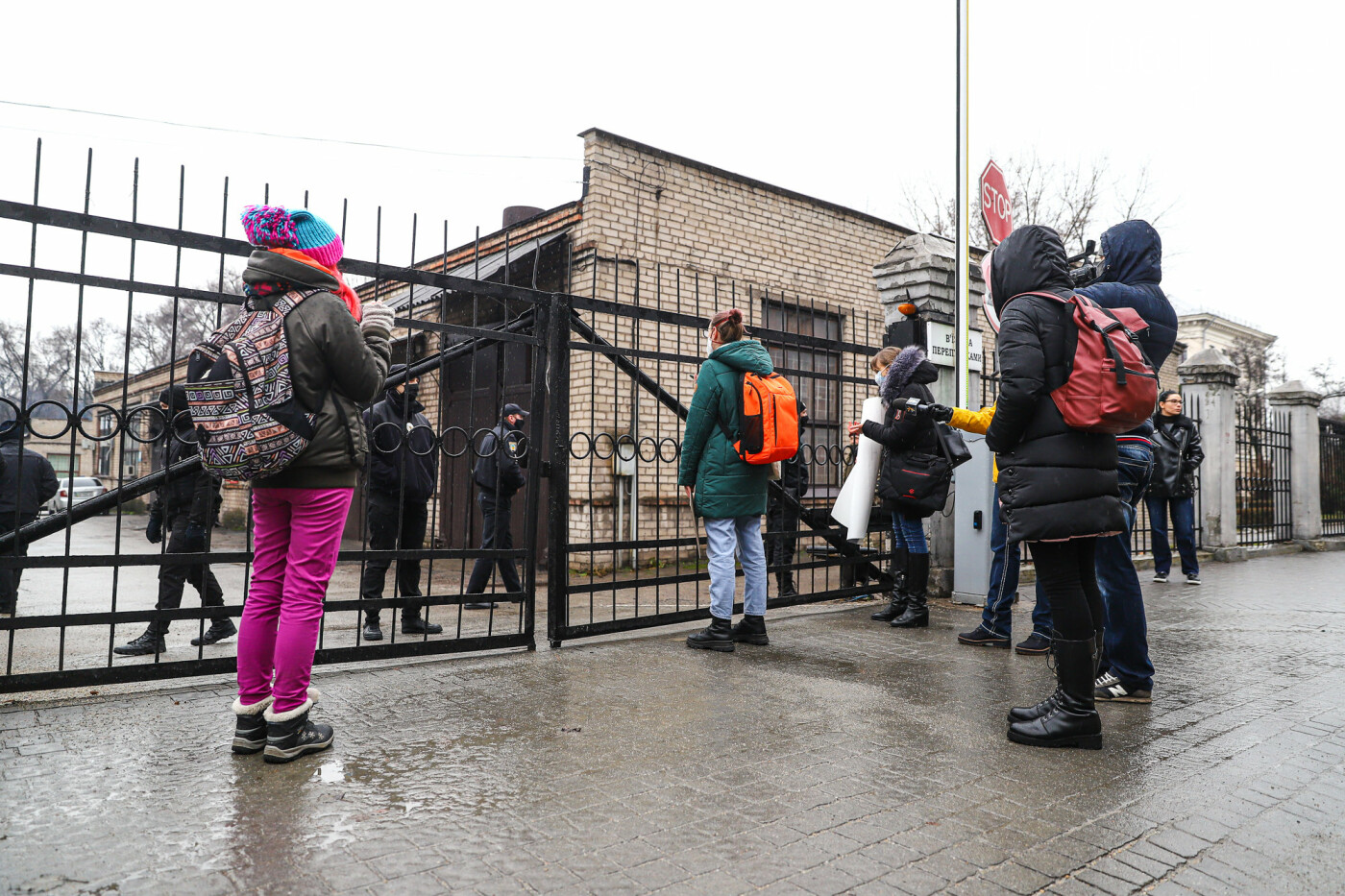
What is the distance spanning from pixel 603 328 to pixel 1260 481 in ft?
33.9

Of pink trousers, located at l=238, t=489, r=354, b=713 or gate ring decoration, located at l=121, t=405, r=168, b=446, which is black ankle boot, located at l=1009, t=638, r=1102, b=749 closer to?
pink trousers, located at l=238, t=489, r=354, b=713

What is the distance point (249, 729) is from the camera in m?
3.04

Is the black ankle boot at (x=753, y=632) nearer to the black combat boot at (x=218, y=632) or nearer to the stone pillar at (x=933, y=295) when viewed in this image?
the stone pillar at (x=933, y=295)

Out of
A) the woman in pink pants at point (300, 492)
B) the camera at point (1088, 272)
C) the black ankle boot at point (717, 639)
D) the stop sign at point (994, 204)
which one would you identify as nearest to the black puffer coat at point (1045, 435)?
the camera at point (1088, 272)

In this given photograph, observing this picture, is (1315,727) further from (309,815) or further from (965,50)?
(965,50)

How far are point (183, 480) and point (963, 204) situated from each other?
5432 millimetres

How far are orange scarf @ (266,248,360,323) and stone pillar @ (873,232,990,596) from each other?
4.92 m

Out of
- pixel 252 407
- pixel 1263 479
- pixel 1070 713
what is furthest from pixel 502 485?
pixel 1263 479

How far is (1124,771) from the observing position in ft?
9.64

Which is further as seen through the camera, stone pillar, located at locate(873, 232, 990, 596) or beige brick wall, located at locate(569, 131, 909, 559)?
beige brick wall, located at locate(569, 131, 909, 559)

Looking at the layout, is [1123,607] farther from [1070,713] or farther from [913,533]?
[913,533]

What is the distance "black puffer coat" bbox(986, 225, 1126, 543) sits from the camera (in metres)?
3.17

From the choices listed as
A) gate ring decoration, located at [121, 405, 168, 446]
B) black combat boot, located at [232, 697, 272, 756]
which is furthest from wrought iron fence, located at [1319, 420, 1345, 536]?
gate ring decoration, located at [121, 405, 168, 446]

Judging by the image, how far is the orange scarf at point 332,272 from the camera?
10.0ft
